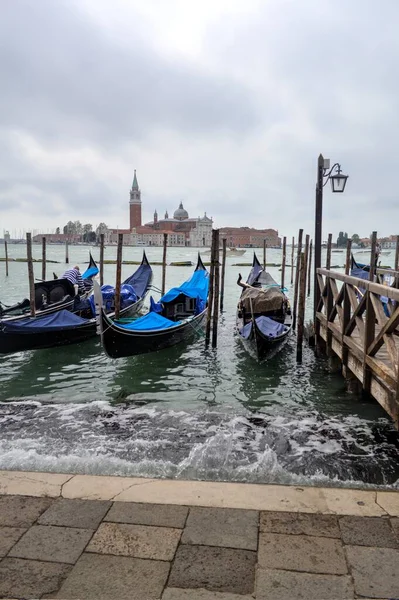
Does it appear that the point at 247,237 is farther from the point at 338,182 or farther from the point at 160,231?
the point at 338,182

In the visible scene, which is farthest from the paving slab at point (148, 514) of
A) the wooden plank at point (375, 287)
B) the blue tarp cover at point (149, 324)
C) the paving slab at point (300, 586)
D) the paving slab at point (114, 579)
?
the blue tarp cover at point (149, 324)

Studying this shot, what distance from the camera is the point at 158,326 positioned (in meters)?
7.20

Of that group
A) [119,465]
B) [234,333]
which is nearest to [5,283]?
[234,333]

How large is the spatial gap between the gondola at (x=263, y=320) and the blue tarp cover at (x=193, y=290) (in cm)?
120

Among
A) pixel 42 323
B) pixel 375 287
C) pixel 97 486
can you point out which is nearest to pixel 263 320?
pixel 42 323

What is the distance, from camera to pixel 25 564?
1.96 m

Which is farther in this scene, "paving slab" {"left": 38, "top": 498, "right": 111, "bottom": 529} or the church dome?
the church dome

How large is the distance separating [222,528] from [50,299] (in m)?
8.24

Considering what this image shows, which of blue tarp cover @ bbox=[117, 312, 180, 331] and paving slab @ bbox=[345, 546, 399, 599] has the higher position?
blue tarp cover @ bbox=[117, 312, 180, 331]

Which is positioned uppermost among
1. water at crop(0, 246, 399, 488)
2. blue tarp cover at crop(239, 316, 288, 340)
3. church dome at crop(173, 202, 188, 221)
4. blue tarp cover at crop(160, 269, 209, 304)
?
church dome at crop(173, 202, 188, 221)

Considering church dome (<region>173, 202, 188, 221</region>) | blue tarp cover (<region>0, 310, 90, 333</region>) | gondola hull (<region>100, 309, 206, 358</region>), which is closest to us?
gondola hull (<region>100, 309, 206, 358</region>)

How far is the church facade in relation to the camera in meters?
101

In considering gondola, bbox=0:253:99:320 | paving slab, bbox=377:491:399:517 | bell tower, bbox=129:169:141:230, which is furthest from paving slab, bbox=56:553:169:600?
bell tower, bbox=129:169:141:230

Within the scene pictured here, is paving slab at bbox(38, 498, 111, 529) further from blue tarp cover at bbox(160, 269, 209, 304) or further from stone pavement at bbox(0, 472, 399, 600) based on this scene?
blue tarp cover at bbox(160, 269, 209, 304)
